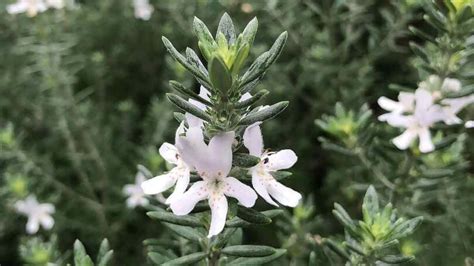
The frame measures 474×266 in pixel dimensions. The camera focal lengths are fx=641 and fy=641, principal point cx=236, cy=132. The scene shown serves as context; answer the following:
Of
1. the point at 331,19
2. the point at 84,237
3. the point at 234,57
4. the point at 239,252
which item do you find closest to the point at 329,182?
the point at 331,19

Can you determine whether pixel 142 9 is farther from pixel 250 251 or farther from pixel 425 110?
pixel 250 251

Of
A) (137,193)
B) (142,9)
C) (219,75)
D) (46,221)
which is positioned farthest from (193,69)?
(142,9)

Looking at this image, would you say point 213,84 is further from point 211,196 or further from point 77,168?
point 77,168

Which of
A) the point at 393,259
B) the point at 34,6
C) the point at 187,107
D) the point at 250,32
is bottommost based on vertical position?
the point at 393,259

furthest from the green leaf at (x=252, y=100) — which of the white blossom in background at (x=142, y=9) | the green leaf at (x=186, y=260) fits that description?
the white blossom in background at (x=142, y=9)

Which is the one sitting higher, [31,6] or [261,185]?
[31,6]

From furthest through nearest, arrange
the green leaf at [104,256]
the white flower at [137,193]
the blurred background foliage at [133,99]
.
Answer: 1. the blurred background foliage at [133,99]
2. the white flower at [137,193]
3. the green leaf at [104,256]

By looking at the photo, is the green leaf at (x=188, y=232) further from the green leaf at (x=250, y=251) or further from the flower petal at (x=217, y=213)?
the flower petal at (x=217, y=213)
